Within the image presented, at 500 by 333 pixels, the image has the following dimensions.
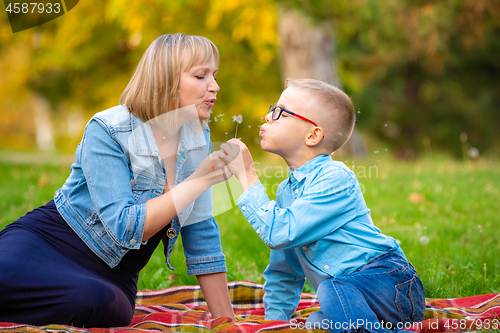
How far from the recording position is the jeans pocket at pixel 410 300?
188 centimetres

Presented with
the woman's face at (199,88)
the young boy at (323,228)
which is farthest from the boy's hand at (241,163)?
the woman's face at (199,88)

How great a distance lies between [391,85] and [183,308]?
15106mm

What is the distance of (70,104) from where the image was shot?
51.3 feet

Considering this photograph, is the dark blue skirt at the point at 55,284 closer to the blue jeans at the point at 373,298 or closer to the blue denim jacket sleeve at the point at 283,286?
the blue denim jacket sleeve at the point at 283,286

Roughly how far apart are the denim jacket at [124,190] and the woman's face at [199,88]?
0.17 metres

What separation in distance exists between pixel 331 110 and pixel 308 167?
280 mm

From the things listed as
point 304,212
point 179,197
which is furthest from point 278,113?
point 179,197

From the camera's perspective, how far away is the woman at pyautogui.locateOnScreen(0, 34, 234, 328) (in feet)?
6.12

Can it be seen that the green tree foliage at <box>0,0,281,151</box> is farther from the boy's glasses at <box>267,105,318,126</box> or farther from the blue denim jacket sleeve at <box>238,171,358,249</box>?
the blue denim jacket sleeve at <box>238,171,358,249</box>

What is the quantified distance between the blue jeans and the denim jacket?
0.68 metres

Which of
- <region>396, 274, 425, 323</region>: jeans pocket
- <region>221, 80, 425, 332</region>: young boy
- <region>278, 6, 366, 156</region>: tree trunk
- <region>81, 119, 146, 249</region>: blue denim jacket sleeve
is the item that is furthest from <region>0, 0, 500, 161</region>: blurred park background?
<region>396, 274, 425, 323</region>: jeans pocket

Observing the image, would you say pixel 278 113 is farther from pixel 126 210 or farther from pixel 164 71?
pixel 126 210

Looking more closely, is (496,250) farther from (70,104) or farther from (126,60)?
(70,104)

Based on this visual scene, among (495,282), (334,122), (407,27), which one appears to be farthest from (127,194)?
(407,27)
